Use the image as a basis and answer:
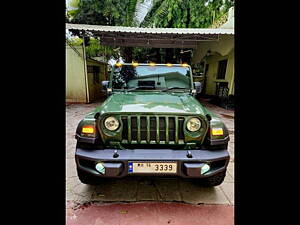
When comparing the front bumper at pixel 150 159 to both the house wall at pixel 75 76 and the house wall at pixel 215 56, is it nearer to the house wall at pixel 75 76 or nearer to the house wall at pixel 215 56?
the house wall at pixel 215 56

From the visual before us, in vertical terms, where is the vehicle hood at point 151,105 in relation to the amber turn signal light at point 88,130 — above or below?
above

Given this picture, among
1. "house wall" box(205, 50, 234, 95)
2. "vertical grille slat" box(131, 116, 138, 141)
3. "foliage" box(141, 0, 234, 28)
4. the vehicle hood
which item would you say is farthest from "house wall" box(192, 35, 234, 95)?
"vertical grille slat" box(131, 116, 138, 141)

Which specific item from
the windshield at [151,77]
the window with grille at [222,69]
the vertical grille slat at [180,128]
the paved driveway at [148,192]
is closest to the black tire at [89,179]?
the paved driveway at [148,192]

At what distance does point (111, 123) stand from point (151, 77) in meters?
1.43

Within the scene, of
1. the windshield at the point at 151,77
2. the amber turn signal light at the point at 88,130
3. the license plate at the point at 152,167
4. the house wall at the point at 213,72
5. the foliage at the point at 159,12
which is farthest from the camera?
the foliage at the point at 159,12

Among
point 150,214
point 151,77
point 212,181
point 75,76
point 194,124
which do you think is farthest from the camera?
point 75,76

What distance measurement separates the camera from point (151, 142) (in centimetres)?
226

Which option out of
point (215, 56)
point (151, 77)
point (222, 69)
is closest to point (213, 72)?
point (215, 56)

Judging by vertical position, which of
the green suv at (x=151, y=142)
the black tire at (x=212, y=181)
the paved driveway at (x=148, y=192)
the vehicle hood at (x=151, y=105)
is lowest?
the paved driveway at (x=148, y=192)

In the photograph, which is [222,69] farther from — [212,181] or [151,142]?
[151,142]

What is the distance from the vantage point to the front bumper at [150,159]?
2.03 metres
